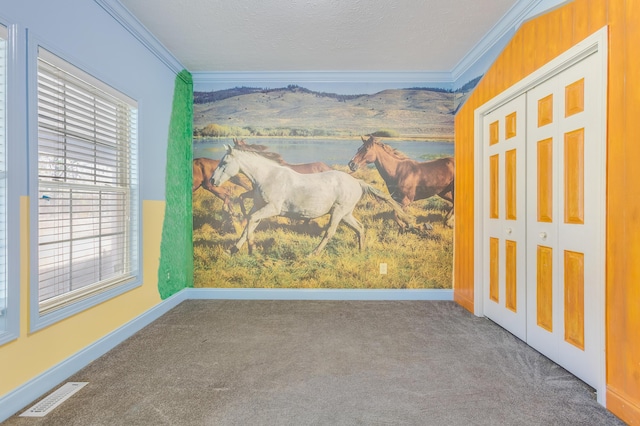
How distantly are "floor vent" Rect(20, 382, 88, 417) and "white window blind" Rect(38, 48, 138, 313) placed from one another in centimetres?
49

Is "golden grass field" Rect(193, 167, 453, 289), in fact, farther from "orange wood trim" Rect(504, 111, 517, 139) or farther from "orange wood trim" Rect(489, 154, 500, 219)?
"orange wood trim" Rect(504, 111, 517, 139)

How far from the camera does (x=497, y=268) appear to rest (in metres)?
2.88

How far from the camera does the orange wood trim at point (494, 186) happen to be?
9.39ft

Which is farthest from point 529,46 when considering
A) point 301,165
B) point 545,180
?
point 301,165

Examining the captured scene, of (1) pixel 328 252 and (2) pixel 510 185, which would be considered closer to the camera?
(2) pixel 510 185

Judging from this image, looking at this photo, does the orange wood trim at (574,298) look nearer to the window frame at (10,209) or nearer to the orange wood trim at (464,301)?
the orange wood trim at (464,301)

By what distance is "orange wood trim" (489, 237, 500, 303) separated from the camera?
113 inches

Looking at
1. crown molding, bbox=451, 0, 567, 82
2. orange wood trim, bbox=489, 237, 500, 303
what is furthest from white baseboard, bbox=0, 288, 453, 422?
crown molding, bbox=451, 0, 567, 82

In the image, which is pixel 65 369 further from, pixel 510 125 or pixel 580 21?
pixel 580 21

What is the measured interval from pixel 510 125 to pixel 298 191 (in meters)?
2.23

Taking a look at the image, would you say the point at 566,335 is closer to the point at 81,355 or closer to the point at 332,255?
the point at 332,255

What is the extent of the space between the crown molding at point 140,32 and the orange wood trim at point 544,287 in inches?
145

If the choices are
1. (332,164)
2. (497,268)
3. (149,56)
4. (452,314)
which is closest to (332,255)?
(332,164)

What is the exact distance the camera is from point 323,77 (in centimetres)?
372
